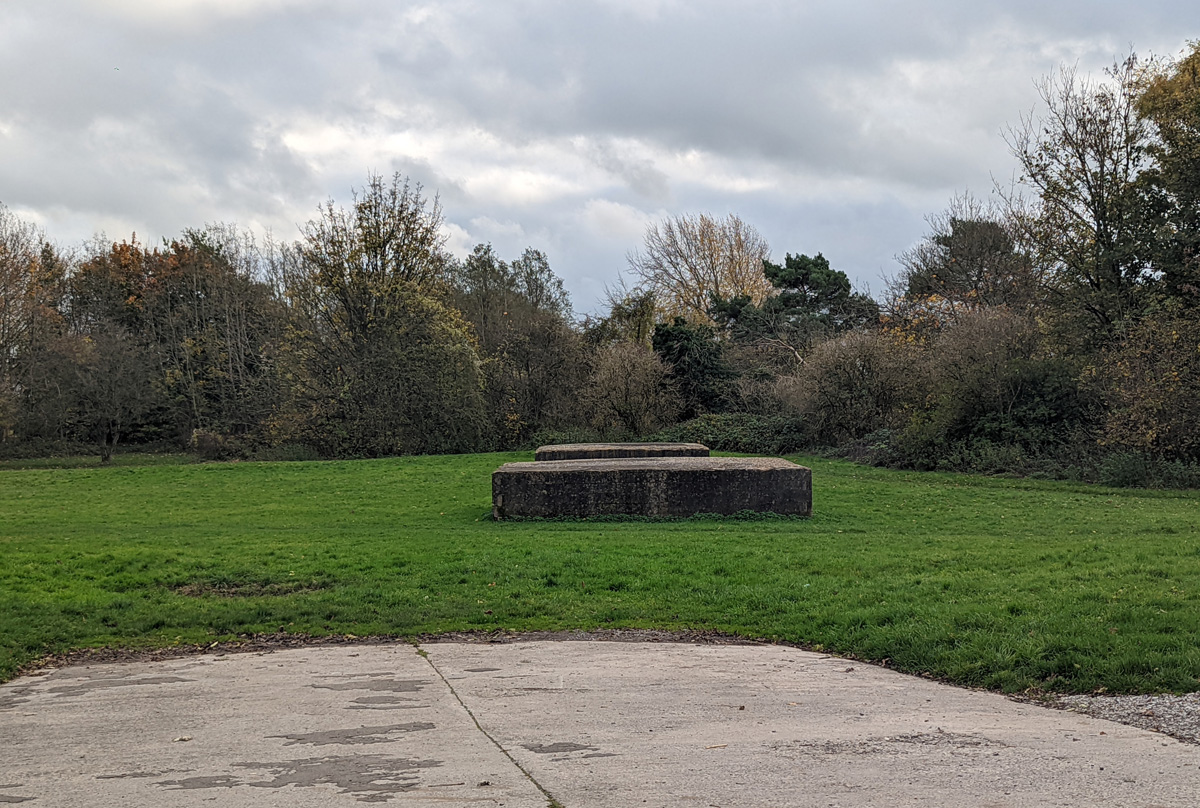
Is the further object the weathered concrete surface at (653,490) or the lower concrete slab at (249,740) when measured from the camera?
the weathered concrete surface at (653,490)

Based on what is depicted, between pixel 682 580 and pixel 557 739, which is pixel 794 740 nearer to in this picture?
pixel 557 739

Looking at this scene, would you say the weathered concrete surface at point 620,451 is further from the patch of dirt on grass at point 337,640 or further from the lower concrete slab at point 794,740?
the lower concrete slab at point 794,740

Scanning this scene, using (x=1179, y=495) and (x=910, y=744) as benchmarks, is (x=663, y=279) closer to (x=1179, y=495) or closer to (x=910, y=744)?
(x=1179, y=495)

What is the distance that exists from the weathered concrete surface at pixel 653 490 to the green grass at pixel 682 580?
2.12ft

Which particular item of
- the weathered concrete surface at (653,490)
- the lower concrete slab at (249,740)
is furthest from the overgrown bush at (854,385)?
the lower concrete slab at (249,740)

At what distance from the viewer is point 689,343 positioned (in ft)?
127

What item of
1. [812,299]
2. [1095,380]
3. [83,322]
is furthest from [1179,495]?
[83,322]

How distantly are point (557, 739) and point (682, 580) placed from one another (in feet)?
19.7

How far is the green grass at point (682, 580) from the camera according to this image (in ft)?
25.0

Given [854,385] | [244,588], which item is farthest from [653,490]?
[854,385]

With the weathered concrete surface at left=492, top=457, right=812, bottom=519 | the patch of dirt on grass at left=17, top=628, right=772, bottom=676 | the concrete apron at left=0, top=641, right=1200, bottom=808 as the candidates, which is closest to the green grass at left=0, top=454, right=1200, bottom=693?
the patch of dirt on grass at left=17, top=628, right=772, bottom=676

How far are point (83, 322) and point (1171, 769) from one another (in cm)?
5210

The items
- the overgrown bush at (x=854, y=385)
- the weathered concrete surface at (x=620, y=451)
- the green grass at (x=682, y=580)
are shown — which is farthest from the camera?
the overgrown bush at (x=854, y=385)

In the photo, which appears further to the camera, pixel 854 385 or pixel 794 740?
pixel 854 385
